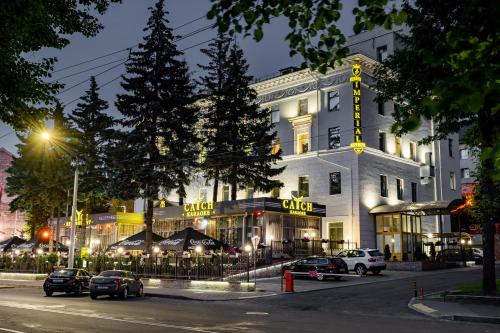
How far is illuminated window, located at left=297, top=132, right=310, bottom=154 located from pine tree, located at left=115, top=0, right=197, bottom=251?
12.9 m

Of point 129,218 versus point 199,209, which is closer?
point 199,209

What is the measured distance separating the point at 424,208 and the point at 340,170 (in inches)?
317

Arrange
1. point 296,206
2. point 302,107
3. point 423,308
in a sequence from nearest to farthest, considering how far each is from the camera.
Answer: point 423,308 < point 296,206 < point 302,107

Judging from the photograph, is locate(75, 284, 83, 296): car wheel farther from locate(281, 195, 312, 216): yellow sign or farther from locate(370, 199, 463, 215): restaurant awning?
locate(370, 199, 463, 215): restaurant awning

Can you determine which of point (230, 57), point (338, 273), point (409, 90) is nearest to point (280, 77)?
point (230, 57)

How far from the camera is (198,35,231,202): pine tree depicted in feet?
147

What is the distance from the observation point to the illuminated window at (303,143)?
48.8 m

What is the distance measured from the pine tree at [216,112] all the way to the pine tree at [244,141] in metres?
0.49

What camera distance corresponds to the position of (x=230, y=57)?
1847 inches

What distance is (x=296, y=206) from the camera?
137 feet

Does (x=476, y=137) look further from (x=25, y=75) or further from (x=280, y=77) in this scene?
(x=280, y=77)

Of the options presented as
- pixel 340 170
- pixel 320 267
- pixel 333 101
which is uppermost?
pixel 333 101

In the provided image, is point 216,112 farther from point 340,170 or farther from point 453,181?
point 453,181

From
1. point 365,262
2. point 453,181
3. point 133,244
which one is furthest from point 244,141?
point 453,181
